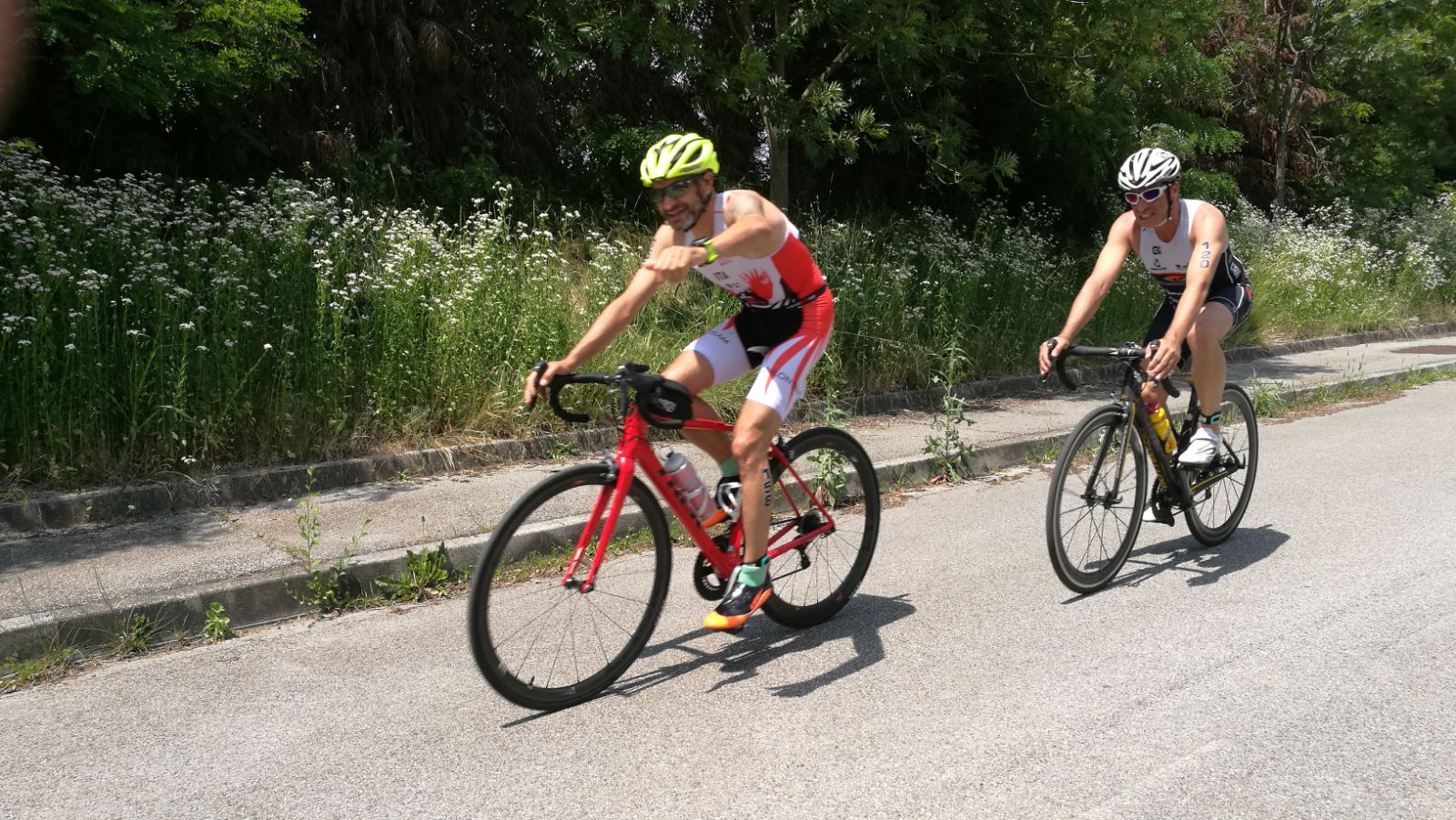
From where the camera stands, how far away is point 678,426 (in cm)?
468

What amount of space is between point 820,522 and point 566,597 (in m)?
1.37

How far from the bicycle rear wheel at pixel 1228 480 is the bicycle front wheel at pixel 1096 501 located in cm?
Result: 60

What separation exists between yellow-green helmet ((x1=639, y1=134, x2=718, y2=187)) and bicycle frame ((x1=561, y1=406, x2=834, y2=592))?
86 cm

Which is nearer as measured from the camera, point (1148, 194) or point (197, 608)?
point (197, 608)

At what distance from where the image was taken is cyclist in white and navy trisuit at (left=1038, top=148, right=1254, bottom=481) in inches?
223

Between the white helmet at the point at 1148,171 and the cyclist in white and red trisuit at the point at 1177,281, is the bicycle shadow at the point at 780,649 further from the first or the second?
the white helmet at the point at 1148,171

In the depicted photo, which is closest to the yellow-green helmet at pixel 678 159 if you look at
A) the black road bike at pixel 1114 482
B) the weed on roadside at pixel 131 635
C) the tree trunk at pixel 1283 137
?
the black road bike at pixel 1114 482

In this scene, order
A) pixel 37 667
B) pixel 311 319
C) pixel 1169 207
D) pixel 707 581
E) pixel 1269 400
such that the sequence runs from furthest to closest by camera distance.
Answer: pixel 1269 400 → pixel 311 319 → pixel 1169 207 → pixel 707 581 → pixel 37 667

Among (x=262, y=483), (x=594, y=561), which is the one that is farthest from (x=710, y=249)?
(x=262, y=483)

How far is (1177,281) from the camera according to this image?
6.31 meters

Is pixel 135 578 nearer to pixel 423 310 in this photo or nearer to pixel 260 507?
pixel 260 507

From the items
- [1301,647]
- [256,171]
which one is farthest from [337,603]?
[256,171]

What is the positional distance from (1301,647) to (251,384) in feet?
19.7

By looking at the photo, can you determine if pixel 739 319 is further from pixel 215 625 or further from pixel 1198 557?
pixel 1198 557
